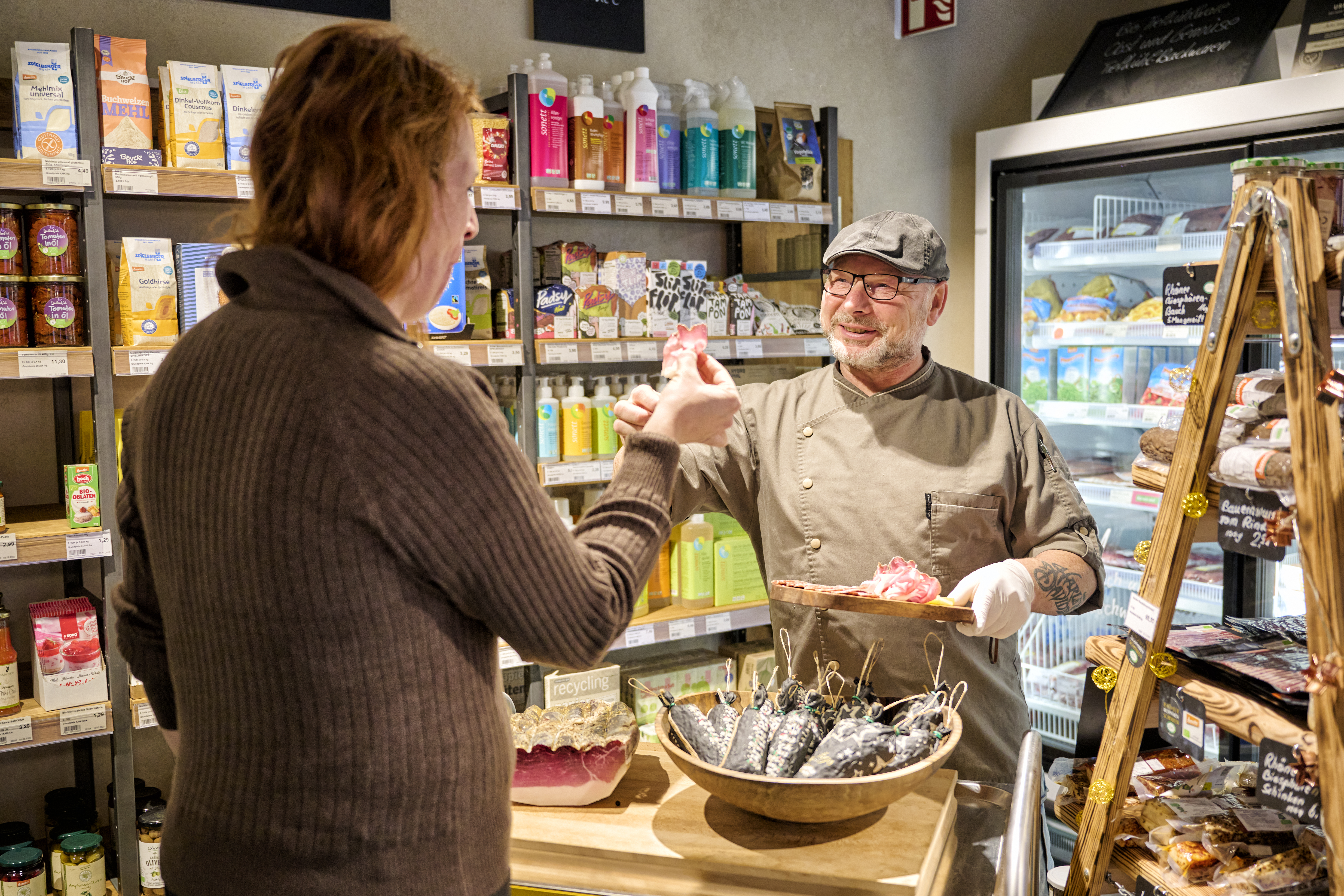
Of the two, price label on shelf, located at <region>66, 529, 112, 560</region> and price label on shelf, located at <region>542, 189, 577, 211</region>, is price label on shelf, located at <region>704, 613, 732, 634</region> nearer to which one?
price label on shelf, located at <region>542, 189, 577, 211</region>

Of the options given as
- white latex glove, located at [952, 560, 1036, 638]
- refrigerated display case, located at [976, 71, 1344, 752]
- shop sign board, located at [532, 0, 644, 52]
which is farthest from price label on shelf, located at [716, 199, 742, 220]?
white latex glove, located at [952, 560, 1036, 638]

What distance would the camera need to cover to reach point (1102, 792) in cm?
159

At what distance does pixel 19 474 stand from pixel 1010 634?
106 inches

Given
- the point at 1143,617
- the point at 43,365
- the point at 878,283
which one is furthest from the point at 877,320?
the point at 43,365

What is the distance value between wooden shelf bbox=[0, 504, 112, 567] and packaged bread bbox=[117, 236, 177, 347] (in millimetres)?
460

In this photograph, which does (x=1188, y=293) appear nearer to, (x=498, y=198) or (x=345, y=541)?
(x=345, y=541)

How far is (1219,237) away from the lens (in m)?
3.40

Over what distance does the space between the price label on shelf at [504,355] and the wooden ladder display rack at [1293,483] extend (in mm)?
2009

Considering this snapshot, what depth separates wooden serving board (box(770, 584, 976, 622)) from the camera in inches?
64.7

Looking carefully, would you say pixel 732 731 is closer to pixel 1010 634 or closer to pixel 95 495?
pixel 1010 634

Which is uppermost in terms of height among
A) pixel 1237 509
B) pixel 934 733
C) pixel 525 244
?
pixel 525 244

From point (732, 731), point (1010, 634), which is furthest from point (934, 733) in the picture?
point (1010, 634)

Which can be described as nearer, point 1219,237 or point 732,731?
point 732,731

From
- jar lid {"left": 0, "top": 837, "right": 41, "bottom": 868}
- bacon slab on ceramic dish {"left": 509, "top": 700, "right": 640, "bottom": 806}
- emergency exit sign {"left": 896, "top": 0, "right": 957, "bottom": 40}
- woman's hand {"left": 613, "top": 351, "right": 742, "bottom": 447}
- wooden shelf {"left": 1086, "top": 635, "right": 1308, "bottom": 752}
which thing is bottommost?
jar lid {"left": 0, "top": 837, "right": 41, "bottom": 868}
